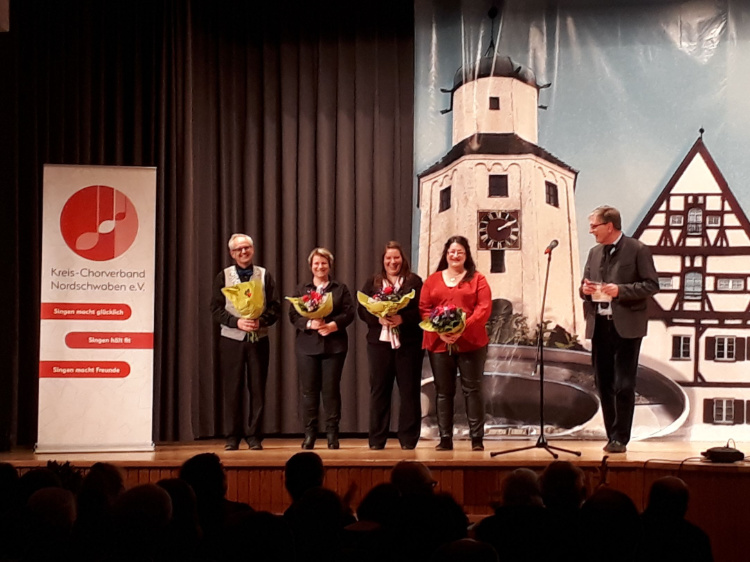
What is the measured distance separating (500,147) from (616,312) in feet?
6.31

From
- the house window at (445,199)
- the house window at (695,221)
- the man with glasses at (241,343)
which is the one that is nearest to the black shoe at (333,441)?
the man with glasses at (241,343)

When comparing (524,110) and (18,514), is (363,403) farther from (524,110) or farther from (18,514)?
(18,514)

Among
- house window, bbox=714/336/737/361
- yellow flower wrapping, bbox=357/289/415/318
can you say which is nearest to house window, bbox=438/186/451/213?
yellow flower wrapping, bbox=357/289/415/318

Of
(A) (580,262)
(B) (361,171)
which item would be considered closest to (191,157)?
(B) (361,171)

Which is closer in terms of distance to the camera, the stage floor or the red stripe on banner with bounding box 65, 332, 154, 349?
the stage floor

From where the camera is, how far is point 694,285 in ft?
23.3

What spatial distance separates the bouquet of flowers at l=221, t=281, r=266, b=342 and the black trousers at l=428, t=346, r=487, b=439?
113 cm

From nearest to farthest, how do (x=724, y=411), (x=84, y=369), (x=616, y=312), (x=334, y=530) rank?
1. (x=334, y=530)
2. (x=616, y=312)
3. (x=84, y=369)
4. (x=724, y=411)

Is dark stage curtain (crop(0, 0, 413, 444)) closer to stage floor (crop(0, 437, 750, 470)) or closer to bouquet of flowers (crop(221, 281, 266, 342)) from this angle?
stage floor (crop(0, 437, 750, 470))

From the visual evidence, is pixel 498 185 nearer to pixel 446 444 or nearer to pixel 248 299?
pixel 446 444

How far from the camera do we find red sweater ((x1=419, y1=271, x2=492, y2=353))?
19.6 feet

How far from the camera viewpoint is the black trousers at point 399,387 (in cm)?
615

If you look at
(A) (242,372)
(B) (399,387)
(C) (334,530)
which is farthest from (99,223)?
(C) (334,530)

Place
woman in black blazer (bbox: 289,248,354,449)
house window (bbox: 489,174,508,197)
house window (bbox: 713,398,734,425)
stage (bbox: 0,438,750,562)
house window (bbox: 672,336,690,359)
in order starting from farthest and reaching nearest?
house window (bbox: 489,174,508,197) → house window (bbox: 672,336,690,359) → house window (bbox: 713,398,734,425) → woman in black blazer (bbox: 289,248,354,449) → stage (bbox: 0,438,750,562)
